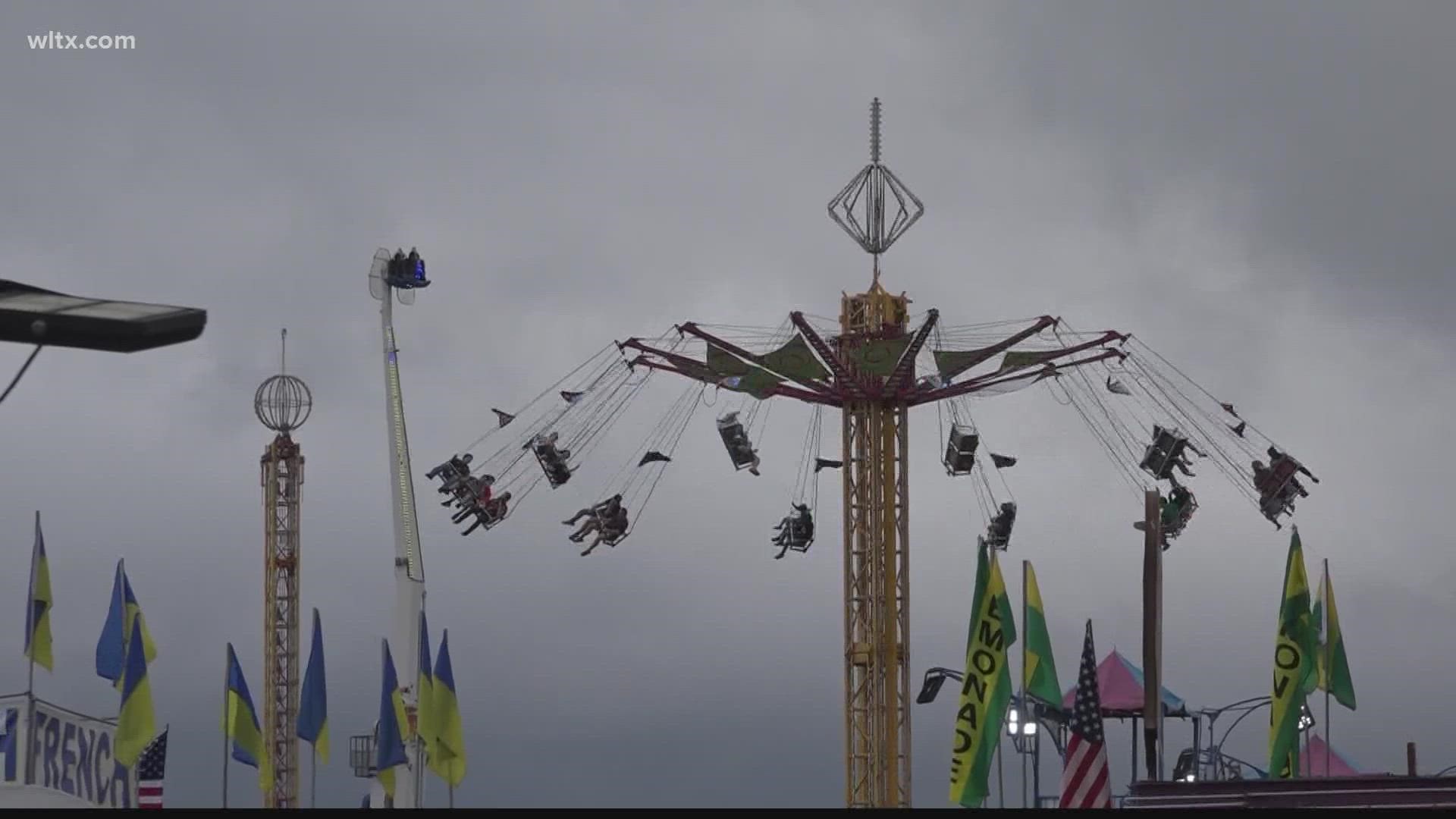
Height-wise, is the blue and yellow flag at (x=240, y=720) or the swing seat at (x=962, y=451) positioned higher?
the swing seat at (x=962, y=451)

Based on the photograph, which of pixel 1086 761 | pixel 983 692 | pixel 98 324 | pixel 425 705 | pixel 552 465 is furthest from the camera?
pixel 425 705

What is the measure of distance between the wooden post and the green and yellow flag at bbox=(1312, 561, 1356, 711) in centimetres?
1418

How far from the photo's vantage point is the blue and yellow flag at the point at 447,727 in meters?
45.4

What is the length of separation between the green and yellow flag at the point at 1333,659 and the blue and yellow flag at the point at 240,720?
22.5 m

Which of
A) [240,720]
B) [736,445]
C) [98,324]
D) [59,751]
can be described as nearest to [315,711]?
[240,720]

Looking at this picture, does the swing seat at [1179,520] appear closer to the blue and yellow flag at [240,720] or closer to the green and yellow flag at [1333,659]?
the green and yellow flag at [1333,659]

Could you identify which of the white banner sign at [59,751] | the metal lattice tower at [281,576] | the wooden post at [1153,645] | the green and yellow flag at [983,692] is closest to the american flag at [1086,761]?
the wooden post at [1153,645]

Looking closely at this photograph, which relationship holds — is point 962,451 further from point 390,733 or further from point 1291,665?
point 390,733

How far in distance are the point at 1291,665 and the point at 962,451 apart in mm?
7082

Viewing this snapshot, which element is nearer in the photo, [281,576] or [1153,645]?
[1153,645]

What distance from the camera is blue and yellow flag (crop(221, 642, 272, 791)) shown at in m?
50.5

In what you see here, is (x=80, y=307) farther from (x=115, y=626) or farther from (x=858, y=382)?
(x=115, y=626)

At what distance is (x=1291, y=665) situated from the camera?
42406 mm
